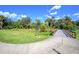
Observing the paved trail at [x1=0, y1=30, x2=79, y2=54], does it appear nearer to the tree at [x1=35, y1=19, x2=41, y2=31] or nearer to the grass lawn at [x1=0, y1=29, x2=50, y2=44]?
the grass lawn at [x1=0, y1=29, x2=50, y2=44]

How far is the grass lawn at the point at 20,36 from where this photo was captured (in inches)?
197

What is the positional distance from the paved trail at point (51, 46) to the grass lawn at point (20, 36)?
0.22ft

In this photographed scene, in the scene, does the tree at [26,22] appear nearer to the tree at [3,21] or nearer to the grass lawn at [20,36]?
the grass lawn at [20,36]

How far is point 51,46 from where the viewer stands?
5.02m

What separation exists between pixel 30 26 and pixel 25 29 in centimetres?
10

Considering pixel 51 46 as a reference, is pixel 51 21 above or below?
above

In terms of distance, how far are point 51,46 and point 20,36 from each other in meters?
0.55

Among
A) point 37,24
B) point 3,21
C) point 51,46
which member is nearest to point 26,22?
point 37,24

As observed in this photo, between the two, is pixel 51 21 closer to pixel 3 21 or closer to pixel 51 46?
pixel 51 46

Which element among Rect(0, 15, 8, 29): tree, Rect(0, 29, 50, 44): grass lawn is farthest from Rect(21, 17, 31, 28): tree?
Rect(0, 15, 8, 29): tree

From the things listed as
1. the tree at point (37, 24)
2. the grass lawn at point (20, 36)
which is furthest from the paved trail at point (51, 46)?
the tree at point (37, 24)

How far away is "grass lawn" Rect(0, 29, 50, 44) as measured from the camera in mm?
5008
